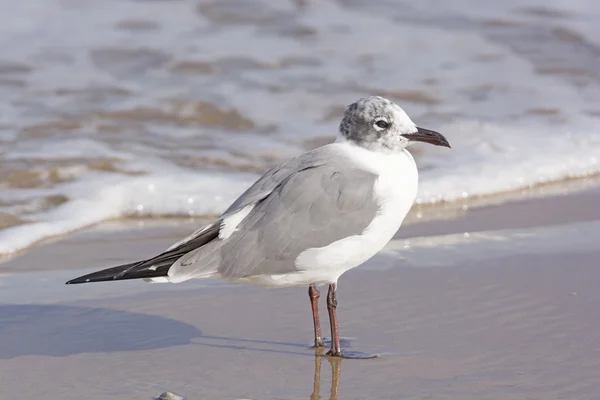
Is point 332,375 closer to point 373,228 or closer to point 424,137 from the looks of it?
point 373,228

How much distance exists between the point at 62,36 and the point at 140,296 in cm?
586

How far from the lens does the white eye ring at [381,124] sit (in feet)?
13.5

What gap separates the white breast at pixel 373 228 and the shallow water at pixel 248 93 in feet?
6.90

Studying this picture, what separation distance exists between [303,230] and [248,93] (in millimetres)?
4743

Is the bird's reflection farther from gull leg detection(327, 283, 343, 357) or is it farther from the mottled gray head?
the mottled gray head

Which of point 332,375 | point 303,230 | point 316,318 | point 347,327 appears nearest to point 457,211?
point 347,327

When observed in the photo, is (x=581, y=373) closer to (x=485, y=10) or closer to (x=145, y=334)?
(x=145, y=334)

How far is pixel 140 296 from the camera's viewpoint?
15.3 ft

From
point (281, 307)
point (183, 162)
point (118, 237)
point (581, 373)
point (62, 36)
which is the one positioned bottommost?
point (581, 373)

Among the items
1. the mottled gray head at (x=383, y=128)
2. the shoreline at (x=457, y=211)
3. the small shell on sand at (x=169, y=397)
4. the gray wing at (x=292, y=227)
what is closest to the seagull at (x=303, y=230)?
the gray wing at (x=292, y=227)

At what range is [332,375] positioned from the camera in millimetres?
3729

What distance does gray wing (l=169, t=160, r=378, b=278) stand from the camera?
3889mm

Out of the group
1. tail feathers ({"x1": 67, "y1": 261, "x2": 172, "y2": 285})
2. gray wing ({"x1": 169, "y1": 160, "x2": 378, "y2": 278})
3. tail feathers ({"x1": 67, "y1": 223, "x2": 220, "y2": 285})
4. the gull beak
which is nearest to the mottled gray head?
the gull beak

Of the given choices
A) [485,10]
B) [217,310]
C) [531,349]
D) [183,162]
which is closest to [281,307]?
[217,310]
